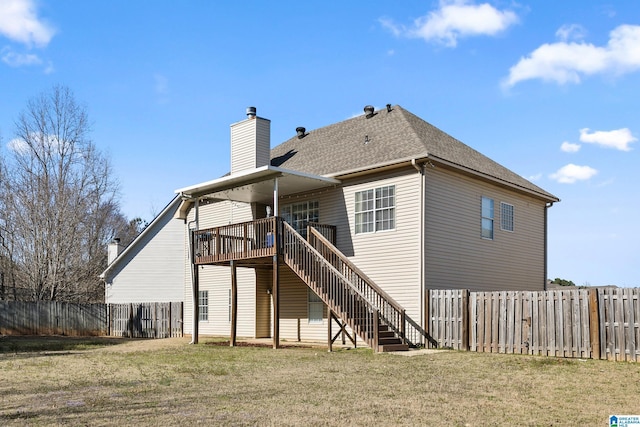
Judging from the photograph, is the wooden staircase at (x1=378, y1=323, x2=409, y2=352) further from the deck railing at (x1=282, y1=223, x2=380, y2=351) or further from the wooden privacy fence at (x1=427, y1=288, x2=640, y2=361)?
the wooden privacy fence at (x1=427, y1=288, x2=640, y2=361)

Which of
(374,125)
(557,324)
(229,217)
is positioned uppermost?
(374,125)

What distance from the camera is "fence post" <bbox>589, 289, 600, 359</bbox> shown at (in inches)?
565

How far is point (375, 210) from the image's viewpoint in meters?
19.8

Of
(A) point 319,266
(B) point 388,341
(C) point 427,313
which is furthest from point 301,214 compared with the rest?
(B) point 388,341

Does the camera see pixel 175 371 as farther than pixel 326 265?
No

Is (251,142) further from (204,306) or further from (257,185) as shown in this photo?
(204,306)

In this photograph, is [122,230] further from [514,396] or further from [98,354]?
[514,396]

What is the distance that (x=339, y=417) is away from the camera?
27.4 ft

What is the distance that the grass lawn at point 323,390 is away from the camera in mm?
8438

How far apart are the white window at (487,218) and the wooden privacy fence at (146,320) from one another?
44.9 feet

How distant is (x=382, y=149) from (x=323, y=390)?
37.0ft

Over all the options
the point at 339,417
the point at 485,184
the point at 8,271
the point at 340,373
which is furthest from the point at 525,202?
the point at 8,271

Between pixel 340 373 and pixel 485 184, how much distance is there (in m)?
10.9

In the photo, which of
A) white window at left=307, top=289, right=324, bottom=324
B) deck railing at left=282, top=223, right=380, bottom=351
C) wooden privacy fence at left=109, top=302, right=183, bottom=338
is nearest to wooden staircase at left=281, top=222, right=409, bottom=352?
deck railing at left=282, top=223, right=380, bottom=351
